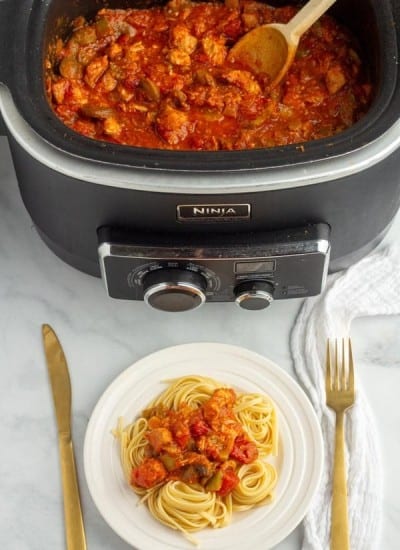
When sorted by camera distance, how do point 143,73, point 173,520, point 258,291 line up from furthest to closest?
point 143,73
point 258,291
point 173,520

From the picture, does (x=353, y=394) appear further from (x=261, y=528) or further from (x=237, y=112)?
(x=237, y=112)

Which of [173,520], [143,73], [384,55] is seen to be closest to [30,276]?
[143,73]

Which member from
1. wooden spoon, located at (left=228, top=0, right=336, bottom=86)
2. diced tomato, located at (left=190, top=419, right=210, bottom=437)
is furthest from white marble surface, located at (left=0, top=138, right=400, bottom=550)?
wooden spoon, located at (left=228, top=0, right=336, bottom=86)

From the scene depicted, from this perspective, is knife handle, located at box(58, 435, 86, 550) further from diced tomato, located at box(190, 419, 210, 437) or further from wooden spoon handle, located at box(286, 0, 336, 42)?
wooden spoon handle, located at box(286, 0, 336, 42)

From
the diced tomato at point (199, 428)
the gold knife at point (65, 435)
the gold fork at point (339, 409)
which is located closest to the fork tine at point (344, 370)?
the gold fork at point (339, 409)

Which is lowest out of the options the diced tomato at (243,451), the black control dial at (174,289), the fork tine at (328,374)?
the diced tomato at (243,451)

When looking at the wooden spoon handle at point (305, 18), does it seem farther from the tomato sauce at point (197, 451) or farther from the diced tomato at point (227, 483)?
the diced tomato at point (227, 483)
